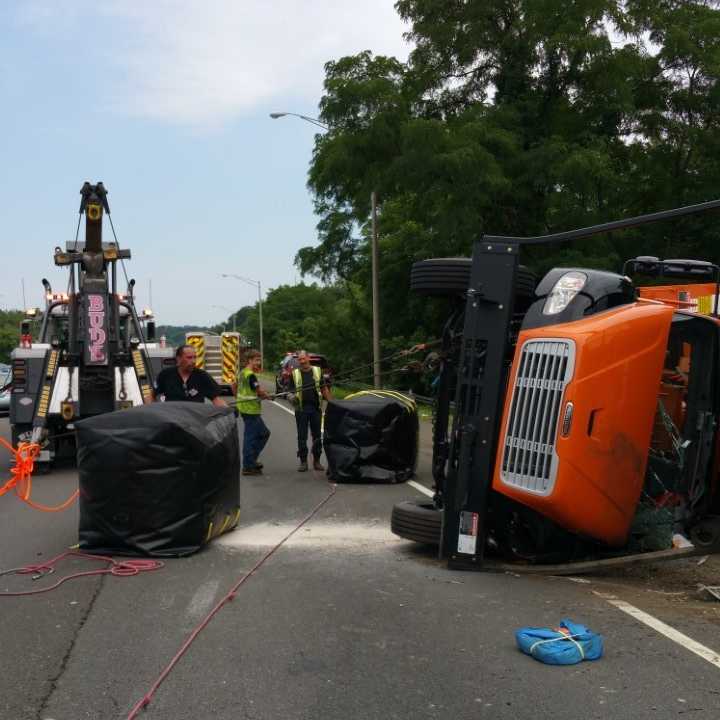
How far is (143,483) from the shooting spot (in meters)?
7.17

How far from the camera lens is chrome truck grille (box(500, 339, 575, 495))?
20.7 ft

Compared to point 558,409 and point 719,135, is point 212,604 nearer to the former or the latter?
point 558,409

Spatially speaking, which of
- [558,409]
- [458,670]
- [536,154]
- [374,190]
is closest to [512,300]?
[558,409]

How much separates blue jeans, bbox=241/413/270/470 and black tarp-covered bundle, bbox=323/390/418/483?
47.5 inches

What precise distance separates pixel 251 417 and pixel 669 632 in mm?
8175

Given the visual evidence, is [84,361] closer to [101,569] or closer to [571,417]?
[101,569]

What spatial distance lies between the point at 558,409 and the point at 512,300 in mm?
1029

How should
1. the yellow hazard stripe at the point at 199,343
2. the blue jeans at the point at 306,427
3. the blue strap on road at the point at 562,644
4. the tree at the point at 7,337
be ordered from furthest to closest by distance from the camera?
the tree at the point at 7,337
the yellow hazard stripe at the point at 199,343
the blue jeans at the point at 306,427
the blue strap on road at the point at 562,644

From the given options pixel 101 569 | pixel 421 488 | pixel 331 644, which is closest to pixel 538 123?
pixel 421 488

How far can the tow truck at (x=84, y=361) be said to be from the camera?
13.4 metres

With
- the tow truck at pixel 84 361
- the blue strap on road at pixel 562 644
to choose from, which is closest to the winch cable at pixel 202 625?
the blue strap on road at pixel 562 644

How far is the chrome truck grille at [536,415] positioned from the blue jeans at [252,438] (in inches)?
265

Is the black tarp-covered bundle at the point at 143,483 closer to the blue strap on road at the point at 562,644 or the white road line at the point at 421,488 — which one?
the blue strap on road at the point at 562,644

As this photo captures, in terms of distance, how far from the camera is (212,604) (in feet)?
19.8
